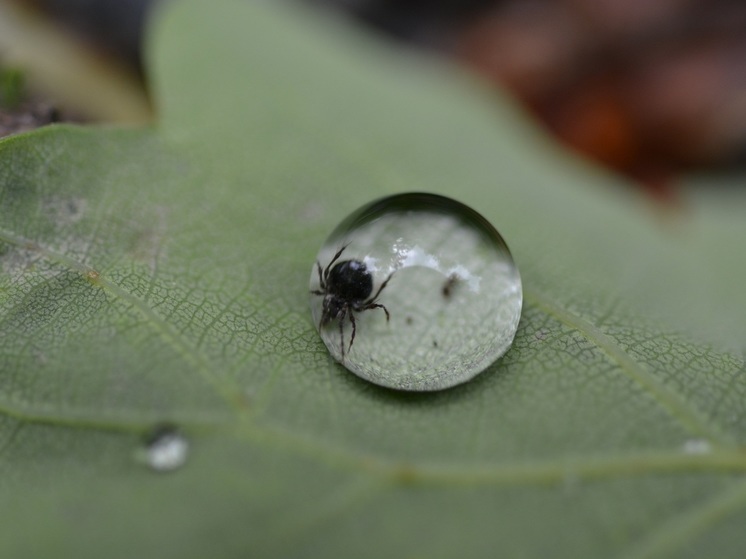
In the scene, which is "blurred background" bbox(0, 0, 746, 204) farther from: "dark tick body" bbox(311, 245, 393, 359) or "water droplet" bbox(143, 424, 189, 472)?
"water droplet" bbox(143, 424, 189, 472)

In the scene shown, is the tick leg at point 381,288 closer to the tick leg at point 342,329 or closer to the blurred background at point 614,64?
the tick leg at point 342,329

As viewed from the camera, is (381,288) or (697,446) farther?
(381,288)

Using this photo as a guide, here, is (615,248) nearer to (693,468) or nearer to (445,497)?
(693,468)

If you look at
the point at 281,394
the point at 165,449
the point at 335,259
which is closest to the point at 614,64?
the point at 335,259

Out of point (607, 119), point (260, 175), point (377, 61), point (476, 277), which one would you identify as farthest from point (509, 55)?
point (476, 277)

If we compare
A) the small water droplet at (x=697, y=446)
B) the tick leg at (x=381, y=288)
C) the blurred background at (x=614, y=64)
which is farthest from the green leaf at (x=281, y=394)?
the blurred background at (x=614, y=64)

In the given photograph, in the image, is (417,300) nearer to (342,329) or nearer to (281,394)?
(342,329)
